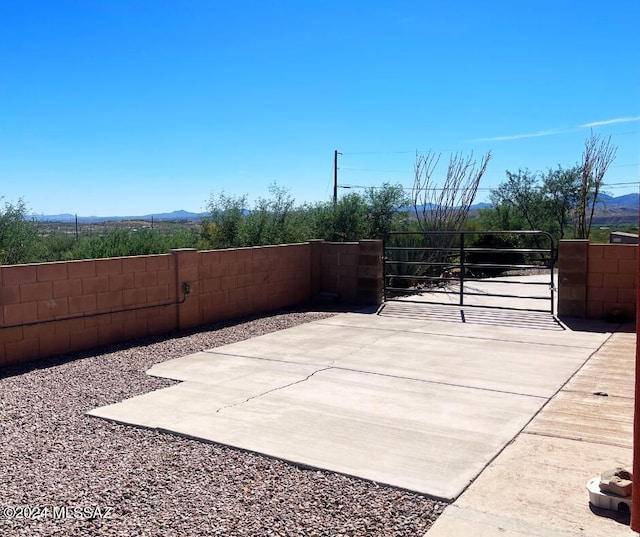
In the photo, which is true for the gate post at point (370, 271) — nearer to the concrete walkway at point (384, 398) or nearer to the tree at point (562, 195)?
the concrete walkway at point (384, 398)

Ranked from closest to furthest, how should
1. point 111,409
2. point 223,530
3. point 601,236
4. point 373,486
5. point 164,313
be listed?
point 223,530
point 373,486
point 111,409
point 164,313
point 601,236

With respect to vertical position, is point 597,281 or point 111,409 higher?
point 597,281

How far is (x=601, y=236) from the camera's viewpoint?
88.1ft

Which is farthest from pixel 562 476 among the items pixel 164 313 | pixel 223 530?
pixel 164 313

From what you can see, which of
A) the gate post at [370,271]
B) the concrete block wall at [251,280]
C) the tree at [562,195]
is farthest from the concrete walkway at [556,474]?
the tree at [562,195]

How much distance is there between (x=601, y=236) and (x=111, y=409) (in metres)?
24.5

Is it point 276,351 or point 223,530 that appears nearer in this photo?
point 223,530

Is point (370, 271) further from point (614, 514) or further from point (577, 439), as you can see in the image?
point (614, 514)

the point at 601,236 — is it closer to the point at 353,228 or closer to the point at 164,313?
the point at 353,228

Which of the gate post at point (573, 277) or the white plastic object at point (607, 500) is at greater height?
the gate post at point (573, 277)

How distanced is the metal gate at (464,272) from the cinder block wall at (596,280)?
305 millimetres

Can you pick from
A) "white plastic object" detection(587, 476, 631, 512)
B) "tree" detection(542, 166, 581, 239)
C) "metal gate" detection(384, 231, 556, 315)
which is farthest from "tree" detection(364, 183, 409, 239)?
"white plastic object" detection(587, 476, 631, 512)

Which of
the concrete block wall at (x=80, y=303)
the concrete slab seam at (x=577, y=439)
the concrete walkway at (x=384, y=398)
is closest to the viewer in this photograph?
the concrete walkway at (x=384, y=398)

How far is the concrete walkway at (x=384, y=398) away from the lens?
5109 millimetres
